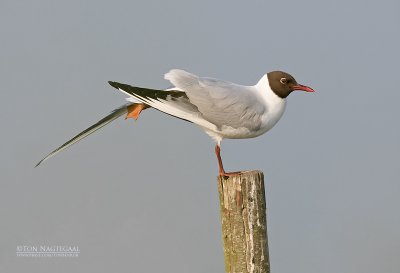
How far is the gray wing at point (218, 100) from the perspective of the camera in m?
6.33

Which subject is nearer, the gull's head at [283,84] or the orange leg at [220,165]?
the orange leg at [220,165]

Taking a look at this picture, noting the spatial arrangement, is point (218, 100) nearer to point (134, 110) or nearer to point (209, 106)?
point (209, 106)

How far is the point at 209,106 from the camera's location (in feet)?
20.8

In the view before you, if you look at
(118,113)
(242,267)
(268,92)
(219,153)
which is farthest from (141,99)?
(242,267)

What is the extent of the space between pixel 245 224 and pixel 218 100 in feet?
4.45

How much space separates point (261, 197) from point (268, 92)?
4.71 ft

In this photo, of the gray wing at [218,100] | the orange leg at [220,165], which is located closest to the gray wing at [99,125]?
the gray wing at [218,100]

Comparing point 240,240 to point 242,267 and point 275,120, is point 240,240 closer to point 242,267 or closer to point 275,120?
point 242,267

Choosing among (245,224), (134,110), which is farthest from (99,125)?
(245,224)

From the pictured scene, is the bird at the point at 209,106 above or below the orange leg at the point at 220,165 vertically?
above

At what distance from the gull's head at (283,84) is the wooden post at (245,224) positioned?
4.22 ft

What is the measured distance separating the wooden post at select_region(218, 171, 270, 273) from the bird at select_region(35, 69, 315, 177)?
10.2 inches

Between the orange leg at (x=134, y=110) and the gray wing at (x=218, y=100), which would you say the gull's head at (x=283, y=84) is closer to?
the gray wing at (x=218, y=100)

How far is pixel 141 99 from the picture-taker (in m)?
6.22
